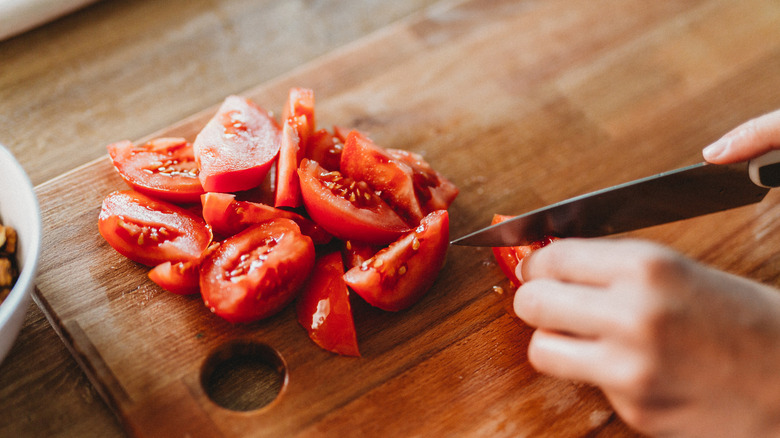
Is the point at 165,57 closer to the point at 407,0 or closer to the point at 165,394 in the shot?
the point at 407,0

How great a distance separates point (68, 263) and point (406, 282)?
0.87m

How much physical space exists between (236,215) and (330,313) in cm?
34

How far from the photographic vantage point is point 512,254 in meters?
1.53

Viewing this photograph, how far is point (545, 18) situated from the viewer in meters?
2.18

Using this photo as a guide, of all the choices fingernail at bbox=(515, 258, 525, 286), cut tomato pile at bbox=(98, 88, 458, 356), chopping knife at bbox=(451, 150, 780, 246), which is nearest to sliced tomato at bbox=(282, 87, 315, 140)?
cut tomato pile at bbox=(98, 88, 458, 356)

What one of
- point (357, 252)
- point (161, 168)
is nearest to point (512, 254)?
point (357, 252)

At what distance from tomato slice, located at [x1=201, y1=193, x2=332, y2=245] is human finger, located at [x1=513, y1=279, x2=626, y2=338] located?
581 mm

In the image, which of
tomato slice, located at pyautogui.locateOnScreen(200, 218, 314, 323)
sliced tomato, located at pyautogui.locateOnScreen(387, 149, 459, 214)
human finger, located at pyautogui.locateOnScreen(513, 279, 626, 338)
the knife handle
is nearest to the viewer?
human finger, located at pyautogui.locateOnScreen(513, 279, 626, 338)

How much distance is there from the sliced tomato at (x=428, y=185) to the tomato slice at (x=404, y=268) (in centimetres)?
10

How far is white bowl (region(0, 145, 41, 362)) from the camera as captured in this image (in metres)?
1.17

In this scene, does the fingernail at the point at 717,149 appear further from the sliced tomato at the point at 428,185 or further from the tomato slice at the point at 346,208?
the tomato slice at the point at 346,208

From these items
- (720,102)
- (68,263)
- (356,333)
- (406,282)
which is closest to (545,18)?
(720,102)

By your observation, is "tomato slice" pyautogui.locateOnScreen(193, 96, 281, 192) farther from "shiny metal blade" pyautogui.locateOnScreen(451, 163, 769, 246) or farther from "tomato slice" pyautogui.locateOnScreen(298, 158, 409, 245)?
"shiny metal blade" pyautogui.locateOnScreen(451, 163, 769, 246)

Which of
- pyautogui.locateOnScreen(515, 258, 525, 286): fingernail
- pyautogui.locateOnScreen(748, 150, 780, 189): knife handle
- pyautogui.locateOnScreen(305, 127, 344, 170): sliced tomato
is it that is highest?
pyautogui.locateOnScreen(305, 127, 344, 170): sliced tomato
